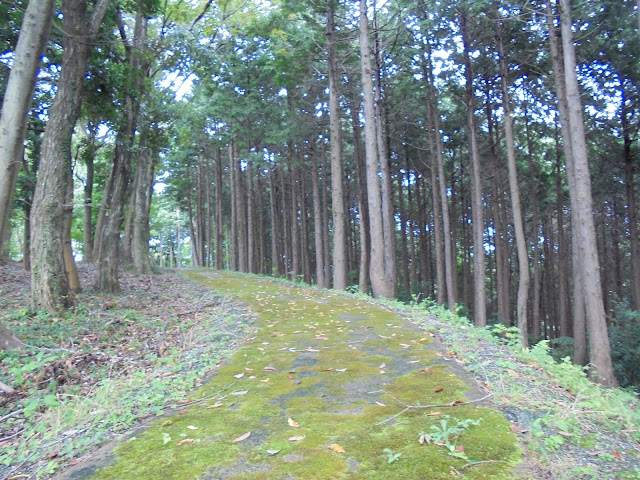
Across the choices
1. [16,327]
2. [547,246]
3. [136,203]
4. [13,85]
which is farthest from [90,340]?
[547,246]

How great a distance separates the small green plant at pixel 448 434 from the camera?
2.60 m

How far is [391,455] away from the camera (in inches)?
101

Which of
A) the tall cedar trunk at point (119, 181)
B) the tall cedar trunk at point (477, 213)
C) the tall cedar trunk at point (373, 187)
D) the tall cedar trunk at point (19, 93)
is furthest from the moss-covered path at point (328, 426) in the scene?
the tall cedar trunk at point (477, 213)

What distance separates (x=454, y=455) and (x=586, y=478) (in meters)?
0.72

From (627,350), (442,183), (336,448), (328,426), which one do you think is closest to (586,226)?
(627,350)

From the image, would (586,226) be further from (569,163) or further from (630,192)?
(630,192)

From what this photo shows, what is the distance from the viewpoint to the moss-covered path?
8.21 feet

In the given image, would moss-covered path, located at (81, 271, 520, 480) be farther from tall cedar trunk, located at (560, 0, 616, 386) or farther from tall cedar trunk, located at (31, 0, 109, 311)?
tall cedar trunk, located at (560, 0, 616, 386)

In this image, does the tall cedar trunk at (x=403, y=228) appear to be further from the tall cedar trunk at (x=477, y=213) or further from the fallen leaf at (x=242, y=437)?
the fallen leaf at (x=242, y=437)

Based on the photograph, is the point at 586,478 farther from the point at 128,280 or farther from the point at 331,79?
the point at 128,280

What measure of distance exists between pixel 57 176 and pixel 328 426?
7.74 metres

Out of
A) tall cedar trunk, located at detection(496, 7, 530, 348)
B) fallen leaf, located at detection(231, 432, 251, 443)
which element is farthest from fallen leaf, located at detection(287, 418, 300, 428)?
tall cedar trunk, located at detection(496, 7, 530, 348)

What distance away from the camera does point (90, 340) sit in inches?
274

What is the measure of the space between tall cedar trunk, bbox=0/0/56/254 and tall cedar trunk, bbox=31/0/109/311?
1.63m
